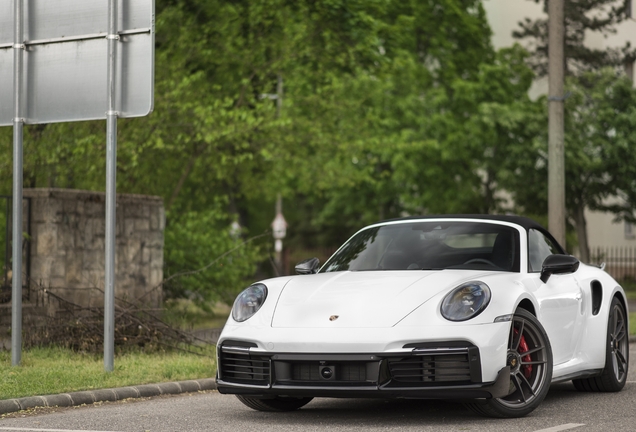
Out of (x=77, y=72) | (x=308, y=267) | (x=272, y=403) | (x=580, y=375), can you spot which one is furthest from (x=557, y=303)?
(x=77, y=72)

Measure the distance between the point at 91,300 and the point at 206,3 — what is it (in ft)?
17.7

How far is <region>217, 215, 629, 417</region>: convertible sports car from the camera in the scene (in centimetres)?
693

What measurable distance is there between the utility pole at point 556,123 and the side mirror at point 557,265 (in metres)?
7.51

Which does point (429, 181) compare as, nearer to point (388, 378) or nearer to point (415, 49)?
point (415, 49)

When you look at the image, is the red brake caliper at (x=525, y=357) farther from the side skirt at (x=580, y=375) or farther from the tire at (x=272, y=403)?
the tire at (x=272, y=403)

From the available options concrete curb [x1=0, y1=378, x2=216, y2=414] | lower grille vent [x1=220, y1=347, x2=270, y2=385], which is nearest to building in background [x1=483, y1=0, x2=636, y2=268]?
concrete curb [x1=0, y1=378, x2=216, y2=414]

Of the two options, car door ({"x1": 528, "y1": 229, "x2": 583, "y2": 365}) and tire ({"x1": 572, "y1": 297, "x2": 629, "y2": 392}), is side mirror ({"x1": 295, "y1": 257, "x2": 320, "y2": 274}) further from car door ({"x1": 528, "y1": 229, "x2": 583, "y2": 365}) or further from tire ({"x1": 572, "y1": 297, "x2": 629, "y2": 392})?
tire ({"x1": 572, "y1": 297, "x2": 629, "y2": 392})

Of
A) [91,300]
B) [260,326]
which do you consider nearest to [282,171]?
[91,300]

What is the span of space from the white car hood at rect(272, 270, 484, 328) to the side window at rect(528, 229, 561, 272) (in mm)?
791

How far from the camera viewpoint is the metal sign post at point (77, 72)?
33.6 ft

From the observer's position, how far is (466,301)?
283 inches

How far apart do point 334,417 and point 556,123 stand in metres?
Result: 9.06

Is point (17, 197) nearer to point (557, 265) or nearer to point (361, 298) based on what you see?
point (361, 298)

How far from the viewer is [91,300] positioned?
49.8 ft
